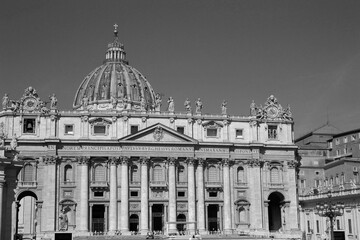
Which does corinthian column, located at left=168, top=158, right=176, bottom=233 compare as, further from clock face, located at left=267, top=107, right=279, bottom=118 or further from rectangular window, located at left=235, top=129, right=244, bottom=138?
clock face, located at left=267, top=107, right=279, bottom=118

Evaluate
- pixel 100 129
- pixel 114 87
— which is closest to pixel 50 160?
pixel 100 129

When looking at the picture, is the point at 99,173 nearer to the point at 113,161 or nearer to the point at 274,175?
the point at 113,161

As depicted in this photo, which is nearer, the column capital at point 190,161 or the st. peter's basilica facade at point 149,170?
the st. peter's basilica facade at point 149,170

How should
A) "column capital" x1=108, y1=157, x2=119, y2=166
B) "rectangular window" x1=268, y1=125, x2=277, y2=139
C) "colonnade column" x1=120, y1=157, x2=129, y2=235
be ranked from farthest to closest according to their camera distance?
1. "rectangular window" x1=268, y1=125, x2=277, y2=139
2. "column capital" x1=108, y1=157, x2=119, y2=166
3. "colonnade column" x1=120, y1=157, x2=129, y2=235

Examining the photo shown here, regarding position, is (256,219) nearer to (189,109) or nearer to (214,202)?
(214,202)

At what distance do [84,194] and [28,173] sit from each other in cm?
770

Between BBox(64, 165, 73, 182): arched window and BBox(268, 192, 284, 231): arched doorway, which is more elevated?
BBox(64, 165, 73, 182): arched window

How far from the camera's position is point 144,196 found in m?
85.4

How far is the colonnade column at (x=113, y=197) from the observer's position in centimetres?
8419

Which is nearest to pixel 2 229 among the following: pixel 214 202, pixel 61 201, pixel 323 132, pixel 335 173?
pixel 61 201

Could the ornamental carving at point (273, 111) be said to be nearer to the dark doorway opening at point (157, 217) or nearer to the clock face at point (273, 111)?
the clock face at point (273, 111)

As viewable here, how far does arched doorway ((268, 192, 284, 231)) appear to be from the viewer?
304 ft

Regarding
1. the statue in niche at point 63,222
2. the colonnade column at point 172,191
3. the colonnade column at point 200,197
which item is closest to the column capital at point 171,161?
the colonnade column at point 172,191

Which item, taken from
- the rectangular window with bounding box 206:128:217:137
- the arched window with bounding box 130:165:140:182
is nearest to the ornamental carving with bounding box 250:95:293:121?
the rectangular window with bounding box 206:128:217:137
